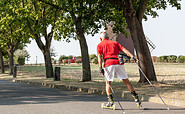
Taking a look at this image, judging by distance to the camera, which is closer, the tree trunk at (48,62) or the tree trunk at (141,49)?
the tree trunk at (141,49)

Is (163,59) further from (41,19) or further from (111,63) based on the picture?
(111,63)

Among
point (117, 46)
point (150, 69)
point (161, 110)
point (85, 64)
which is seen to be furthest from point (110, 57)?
point (85, 64)

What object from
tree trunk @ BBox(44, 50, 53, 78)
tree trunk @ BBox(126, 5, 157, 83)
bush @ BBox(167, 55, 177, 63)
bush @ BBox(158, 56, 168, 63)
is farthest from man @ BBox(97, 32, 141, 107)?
bush @ BBox(158, 56, 168, 63)

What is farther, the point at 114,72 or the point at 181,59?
the point at 181,59

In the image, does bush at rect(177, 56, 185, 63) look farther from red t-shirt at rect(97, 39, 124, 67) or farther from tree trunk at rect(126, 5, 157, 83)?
red t-shirt at rect(97, 39, 124, 67)

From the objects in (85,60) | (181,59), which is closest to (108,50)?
(85,60)

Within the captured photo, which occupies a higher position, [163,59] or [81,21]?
[81,21]

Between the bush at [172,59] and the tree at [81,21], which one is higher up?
the tree at [81,21]

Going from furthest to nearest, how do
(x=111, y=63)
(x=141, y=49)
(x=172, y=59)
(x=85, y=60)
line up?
(x=172, y=59)
(x=85, y=60)
(x=141, y=49)
(x=111, y=63)

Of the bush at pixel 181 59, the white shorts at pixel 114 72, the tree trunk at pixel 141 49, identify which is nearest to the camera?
the white shorts at pixel 114 72

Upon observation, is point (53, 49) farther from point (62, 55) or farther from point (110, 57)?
point (110, 57)

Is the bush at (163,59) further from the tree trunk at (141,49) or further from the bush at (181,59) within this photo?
the tree trunk at (141,49)

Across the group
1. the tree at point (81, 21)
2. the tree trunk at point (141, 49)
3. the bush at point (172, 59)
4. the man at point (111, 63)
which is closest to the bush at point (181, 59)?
the bush at point (172, 59)

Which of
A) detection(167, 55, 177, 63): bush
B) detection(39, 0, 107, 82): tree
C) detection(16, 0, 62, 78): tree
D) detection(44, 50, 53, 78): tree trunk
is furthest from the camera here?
detection(167, 55, 177, 63): bush
